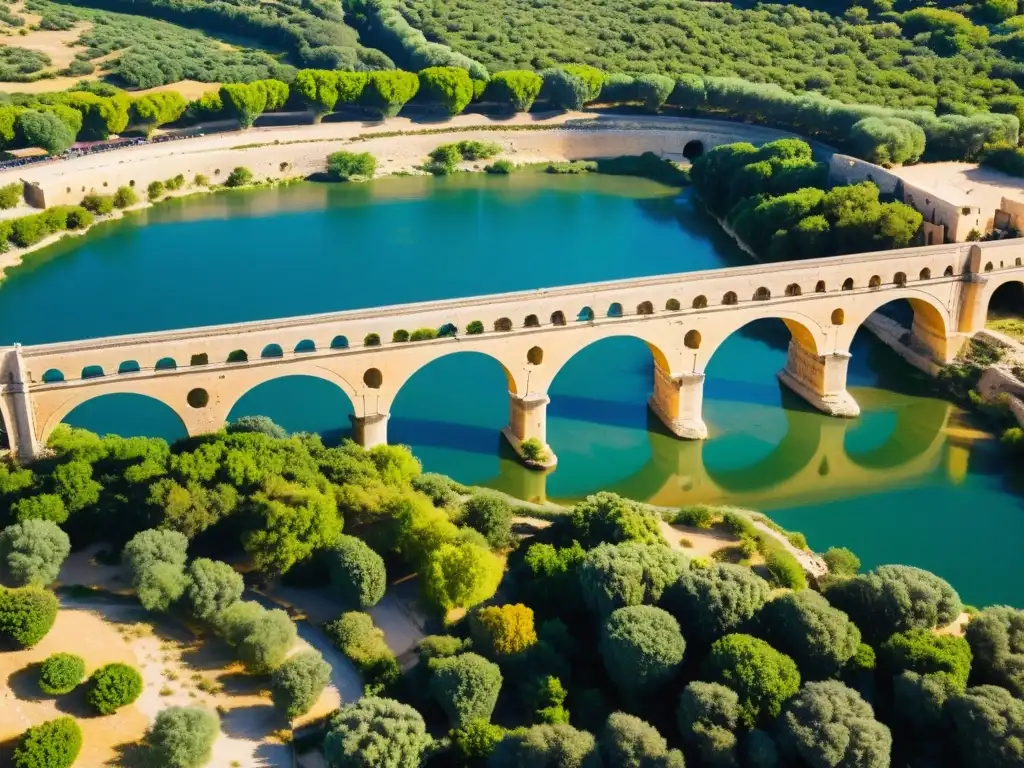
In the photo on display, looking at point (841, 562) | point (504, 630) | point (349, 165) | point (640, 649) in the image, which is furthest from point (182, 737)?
point (349, 165)

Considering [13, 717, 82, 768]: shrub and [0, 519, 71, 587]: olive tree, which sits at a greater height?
[0, 519, 71, 587]: olive tree

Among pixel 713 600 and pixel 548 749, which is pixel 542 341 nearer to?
pixel 713 600

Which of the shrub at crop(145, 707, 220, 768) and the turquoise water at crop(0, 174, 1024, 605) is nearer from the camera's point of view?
the shrub at crop(145, 707, 220, 768)

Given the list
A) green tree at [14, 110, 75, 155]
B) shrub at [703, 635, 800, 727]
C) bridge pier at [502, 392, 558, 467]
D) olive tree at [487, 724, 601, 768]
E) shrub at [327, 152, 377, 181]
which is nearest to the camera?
olive tree at [487, 724, 601, 768]

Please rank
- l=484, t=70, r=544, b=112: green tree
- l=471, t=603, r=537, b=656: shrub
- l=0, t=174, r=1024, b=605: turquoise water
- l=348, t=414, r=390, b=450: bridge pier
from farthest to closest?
l=484, t=70, r=544, b=112: green tree
l=0, t=174, r=1024, b=605: turquoise water
l=348, t=414, r=390, b=450: bridge pier
l=471, t=603, r=537, b=656: shrub

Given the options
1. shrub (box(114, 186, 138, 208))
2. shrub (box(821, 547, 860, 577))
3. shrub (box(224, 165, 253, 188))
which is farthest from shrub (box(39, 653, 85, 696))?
shrub (box(224, 165, 253, 188))

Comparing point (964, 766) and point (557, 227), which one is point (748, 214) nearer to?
point (557, 227)

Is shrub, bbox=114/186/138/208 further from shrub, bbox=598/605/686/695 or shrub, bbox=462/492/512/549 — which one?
shrub, bbox=598/605/686/695
